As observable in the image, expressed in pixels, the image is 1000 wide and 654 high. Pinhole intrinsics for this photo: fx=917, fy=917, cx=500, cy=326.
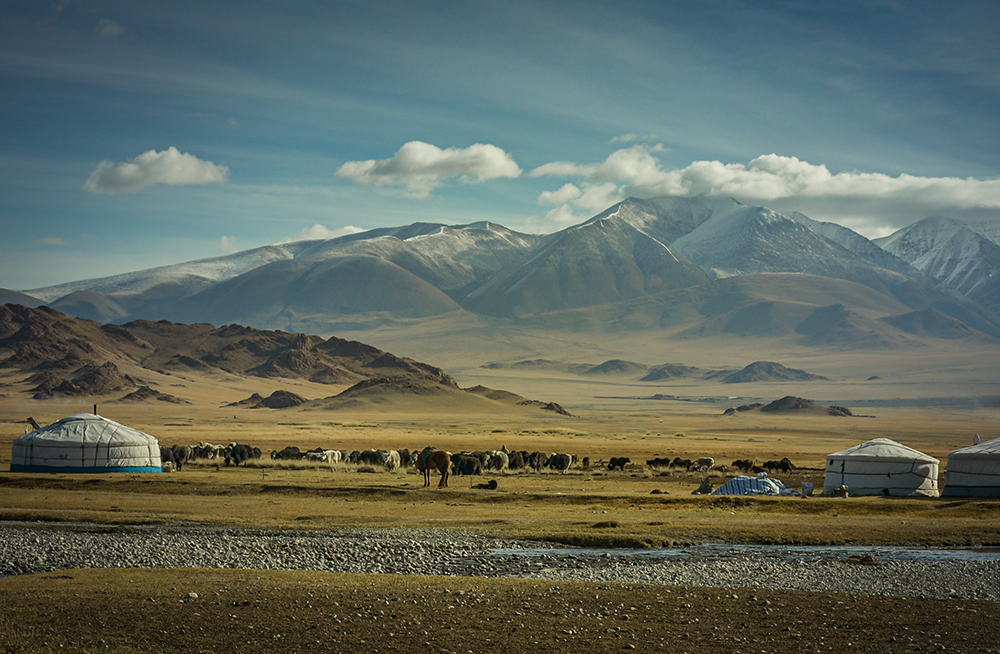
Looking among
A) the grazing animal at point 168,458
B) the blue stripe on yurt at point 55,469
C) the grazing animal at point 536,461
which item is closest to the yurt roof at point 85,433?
the blue stripe on yurt at point 55,469

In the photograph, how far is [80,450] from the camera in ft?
132

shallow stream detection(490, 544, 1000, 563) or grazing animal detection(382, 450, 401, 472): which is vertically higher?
shallow stream detection(490, 544, 1000, 563)

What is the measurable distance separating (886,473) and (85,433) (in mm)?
33641

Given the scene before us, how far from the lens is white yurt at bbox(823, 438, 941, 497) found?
116 feet

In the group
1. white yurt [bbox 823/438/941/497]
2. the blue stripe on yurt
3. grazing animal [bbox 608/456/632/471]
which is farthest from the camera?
grazing animal [bbox 608/456/632/471]

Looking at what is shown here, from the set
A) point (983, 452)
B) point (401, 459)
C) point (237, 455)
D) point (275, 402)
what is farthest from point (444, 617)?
point (275, 402)

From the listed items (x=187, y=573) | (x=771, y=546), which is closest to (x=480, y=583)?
(x=187, y=573)

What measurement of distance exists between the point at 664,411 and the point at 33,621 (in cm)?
16248

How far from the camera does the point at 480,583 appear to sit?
670 inches

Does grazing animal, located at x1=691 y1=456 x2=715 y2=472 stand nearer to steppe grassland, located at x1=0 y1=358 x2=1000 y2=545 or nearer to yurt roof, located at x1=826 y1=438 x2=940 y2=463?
steppe grassland, located at x1=0 y1=358 x2=1000 y2=545

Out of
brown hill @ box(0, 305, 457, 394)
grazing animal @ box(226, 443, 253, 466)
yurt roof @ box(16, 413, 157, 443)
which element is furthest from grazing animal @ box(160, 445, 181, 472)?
brown hill @ box(0, 305, 457, 394)

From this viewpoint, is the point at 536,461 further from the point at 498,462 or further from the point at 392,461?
the point at 392,461

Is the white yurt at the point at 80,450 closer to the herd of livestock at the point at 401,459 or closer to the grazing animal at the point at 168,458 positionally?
the grazing animal at the point at 168,458

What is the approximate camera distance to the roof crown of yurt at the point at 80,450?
39812 mm
